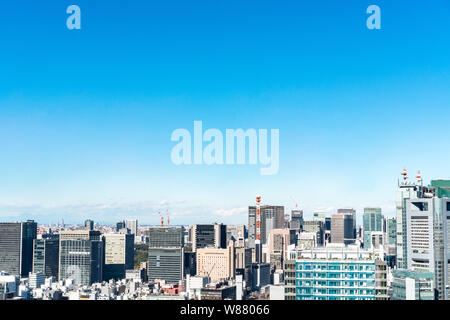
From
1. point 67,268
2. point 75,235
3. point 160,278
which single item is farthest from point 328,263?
point 75,235

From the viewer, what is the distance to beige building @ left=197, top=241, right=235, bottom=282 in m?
22.4

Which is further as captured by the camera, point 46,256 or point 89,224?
point 89,224

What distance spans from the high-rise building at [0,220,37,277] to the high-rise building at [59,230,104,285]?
4.44 feet

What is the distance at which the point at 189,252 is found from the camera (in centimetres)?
2502

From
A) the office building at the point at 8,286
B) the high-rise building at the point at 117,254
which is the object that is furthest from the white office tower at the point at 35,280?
the high-rise building at the point at 117,254

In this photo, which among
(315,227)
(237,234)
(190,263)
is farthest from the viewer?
(237,234)

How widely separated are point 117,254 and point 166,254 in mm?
2410

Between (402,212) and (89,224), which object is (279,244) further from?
(89,224)

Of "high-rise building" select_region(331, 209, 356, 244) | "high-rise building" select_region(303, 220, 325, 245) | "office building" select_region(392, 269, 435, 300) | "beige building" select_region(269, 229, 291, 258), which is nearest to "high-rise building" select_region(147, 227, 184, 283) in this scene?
"beige building" select_region(269, 229, 291, 258)

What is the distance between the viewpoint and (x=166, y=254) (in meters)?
23.3

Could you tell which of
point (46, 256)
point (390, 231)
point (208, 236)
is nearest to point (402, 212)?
point (390, 231)

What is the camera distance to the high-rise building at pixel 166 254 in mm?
22616
